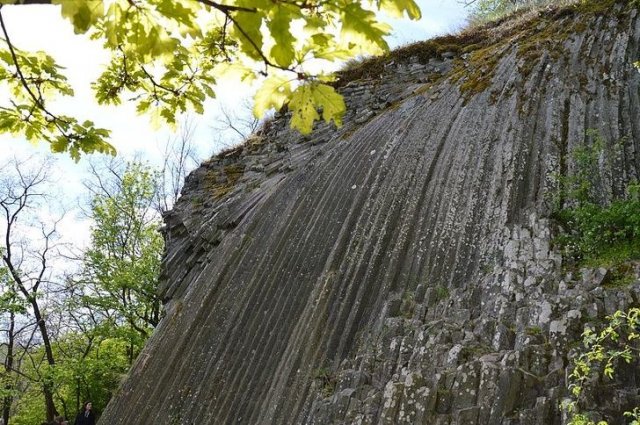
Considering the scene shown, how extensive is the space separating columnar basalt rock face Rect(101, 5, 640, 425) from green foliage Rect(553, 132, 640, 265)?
0.67 ft

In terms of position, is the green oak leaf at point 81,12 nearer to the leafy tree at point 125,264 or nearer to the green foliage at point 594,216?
the green foliage at point 594,216

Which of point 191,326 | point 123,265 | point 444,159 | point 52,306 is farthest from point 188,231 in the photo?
point 52,306

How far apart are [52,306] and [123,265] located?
3500mm

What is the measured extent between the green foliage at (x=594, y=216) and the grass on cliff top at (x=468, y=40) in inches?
196

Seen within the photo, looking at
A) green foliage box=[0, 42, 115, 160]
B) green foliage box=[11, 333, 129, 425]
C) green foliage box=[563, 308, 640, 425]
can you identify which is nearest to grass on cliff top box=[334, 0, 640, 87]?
green foliage box=[563, 308, 640, 425]

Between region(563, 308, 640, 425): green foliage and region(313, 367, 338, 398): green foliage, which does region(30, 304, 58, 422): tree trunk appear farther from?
region(563, 308, 640, 425): green foliage

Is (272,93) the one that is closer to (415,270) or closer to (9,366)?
(415,270)

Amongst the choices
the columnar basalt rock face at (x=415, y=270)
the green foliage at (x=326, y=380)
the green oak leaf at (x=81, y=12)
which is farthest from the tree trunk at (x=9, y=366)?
the green oak leaf at (x=81, y=12)

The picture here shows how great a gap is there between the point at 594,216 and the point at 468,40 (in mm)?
8061

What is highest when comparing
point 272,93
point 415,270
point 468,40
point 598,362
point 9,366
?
point 468,40

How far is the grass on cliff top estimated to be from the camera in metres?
11.4

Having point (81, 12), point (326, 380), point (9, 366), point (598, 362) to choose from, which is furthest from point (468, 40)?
point (9, 366)

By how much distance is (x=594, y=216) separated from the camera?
20.4 feet

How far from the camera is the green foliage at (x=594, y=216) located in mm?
5859
